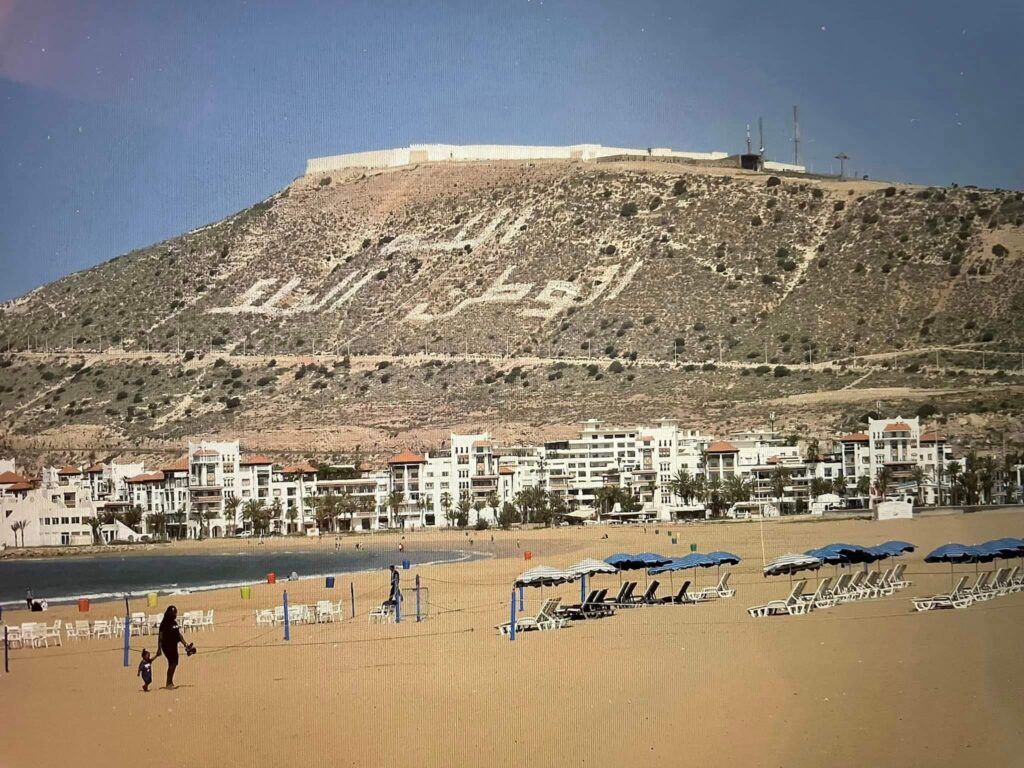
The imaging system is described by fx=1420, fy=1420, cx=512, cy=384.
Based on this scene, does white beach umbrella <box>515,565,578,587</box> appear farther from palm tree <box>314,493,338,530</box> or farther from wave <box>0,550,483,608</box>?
palm tree <box>314,493,338,530</box>

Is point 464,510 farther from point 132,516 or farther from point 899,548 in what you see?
point 899,548

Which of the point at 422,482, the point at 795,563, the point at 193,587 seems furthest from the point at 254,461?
the point at 795,563

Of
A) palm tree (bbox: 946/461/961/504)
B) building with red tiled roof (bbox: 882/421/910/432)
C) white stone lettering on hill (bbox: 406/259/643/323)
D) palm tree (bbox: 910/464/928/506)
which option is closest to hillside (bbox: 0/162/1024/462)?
white stone lettering on hill (bbox: 406/259/643/323)

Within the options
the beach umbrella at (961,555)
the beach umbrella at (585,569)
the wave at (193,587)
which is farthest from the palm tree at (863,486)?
the beach umbrella at (585,569)

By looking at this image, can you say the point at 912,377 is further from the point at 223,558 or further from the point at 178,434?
the point at 178,434

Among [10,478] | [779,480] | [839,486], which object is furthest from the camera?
[10,478]

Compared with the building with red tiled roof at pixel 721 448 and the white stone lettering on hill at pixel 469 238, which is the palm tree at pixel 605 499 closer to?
the building with red tiled roof at pixel 721 448
